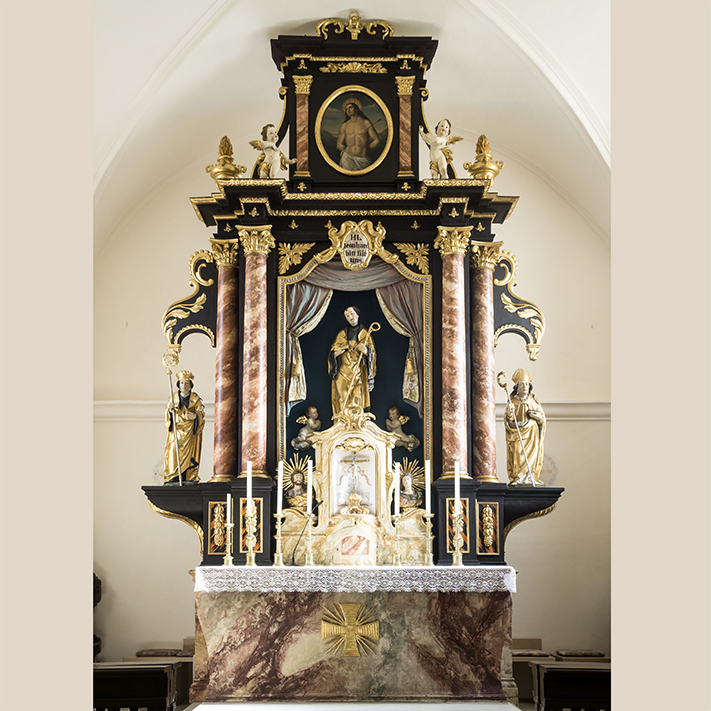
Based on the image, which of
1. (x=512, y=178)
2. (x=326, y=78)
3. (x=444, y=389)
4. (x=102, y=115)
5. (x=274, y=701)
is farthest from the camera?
(x=512, y=178)

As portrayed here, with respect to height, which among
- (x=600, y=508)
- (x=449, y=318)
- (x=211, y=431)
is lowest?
(x=600, y=508)

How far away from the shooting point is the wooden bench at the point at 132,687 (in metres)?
9.96

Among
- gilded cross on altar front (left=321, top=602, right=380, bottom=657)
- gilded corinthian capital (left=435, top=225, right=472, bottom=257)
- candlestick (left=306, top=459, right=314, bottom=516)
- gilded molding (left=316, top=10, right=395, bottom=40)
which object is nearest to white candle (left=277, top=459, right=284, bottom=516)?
candlestick (left=306, top=459, right=314, bottom=516)

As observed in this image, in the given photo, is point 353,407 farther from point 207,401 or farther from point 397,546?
point 207,401

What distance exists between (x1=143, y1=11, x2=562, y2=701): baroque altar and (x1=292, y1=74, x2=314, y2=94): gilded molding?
0.8 inches

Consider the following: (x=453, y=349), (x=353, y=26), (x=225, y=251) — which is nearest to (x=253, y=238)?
(x=225, y=251)

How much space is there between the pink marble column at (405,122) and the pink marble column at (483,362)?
120cm

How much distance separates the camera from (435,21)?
11.8 meters

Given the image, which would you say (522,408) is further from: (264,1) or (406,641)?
(264,1)

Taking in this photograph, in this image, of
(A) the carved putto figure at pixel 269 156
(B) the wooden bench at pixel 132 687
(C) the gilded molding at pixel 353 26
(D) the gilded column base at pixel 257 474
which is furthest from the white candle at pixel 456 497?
(C) the gilded molding at pixel 353 26

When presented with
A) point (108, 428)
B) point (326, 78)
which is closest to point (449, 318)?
point (326, 78)

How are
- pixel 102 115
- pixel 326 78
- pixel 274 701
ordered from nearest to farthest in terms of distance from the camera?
1. pixel 274 701
2. pixel 326 78
3. pixel 102 115

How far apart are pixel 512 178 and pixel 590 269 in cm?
183

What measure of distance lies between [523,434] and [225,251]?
394 centimetres
